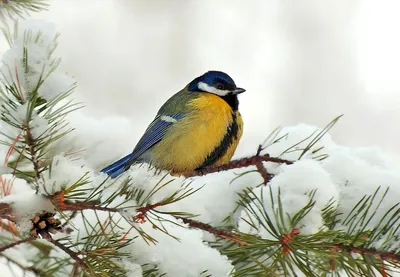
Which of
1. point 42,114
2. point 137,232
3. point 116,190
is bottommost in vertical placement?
point 137,232

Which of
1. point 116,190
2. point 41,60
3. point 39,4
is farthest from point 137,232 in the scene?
point 39,4

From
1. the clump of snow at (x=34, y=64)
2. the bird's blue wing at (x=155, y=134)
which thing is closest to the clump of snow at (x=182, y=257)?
the clump of snow at (x=34, y=64)

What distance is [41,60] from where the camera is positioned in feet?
3.73

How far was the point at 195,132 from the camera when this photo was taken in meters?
2.41

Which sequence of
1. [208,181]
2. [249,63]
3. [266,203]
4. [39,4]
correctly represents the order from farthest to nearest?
[249,63] < [39,4] < [208,181] < [266,203]

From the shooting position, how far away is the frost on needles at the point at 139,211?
110 centimetres

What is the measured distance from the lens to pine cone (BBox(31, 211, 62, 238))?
114cm

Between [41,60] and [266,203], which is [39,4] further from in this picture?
[266,203]

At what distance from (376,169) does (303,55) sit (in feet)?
15.3

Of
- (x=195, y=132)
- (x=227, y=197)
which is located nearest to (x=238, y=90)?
(x=195, y=132)

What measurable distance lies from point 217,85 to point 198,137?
351 millimetres

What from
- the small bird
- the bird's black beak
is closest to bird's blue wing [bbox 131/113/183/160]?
the small bird

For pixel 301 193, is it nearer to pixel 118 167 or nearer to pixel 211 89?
pixel 118 167

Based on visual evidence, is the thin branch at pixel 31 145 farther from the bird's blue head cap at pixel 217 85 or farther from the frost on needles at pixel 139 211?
the bird's blue head cap at pixel 217 85
